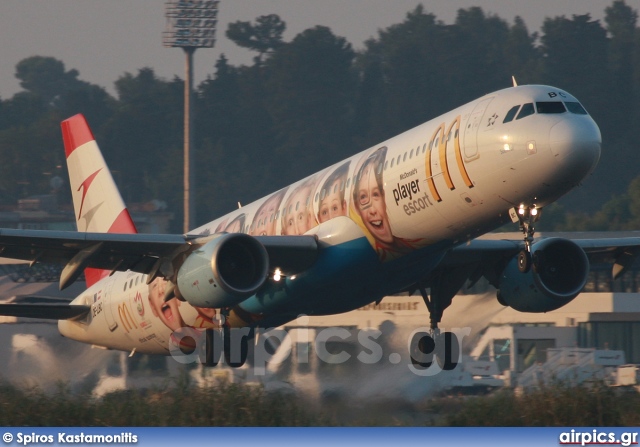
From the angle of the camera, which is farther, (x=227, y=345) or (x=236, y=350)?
(x=236, y=350)

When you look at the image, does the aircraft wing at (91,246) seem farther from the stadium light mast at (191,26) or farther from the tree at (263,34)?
the tree at (263,34)

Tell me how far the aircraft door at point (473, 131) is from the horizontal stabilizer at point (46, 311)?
12.8 metres

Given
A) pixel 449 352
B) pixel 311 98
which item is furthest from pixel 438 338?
pixel 311 98

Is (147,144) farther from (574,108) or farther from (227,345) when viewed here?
(574,108)

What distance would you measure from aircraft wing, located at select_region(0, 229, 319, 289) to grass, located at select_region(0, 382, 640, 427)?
374 cm

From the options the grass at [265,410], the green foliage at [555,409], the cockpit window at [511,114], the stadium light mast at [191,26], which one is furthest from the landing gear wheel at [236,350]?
the stadium light mast at [191,26]

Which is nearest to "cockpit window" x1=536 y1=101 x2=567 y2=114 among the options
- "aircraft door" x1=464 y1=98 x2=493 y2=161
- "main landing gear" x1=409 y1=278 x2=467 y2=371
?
"aircraft door" x1=464 y1=98 x2=493 y2=161

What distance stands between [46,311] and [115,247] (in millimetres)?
5756

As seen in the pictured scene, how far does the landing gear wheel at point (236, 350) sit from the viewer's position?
28312mm

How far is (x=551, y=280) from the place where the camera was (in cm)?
2950

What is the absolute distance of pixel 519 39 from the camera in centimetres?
16700

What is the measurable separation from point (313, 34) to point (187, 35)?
55252mm

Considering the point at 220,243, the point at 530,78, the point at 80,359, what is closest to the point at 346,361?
the point at 220,243

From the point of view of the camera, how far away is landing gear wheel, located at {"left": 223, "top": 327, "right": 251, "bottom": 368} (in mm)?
28312
